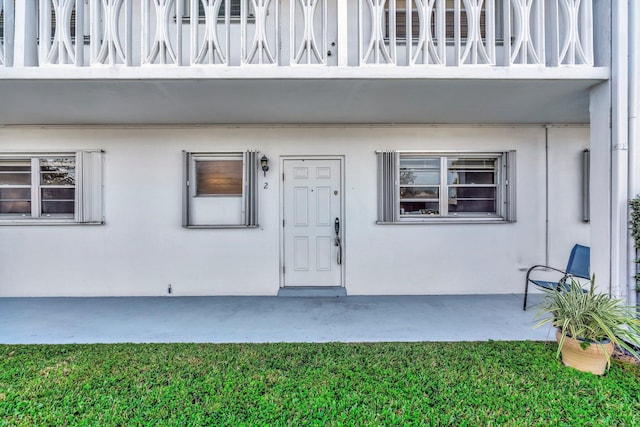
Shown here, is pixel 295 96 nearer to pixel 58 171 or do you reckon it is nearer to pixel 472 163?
pixel 472 163

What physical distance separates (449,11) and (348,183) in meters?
2.77

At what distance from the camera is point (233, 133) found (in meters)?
4.61

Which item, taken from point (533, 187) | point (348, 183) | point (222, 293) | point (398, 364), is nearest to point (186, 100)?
point (348, 183)

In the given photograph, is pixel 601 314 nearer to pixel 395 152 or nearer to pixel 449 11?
pixel 395 152

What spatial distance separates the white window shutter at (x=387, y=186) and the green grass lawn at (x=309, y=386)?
2012mm

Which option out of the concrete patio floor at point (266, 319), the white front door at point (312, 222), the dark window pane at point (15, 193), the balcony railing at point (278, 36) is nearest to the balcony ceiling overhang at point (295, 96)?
the balcony railing at point (278, 36)

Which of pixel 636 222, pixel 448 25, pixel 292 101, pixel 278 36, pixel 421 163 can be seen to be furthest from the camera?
pixel 421 163

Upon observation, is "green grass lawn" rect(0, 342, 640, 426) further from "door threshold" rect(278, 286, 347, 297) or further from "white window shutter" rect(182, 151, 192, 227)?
"white window shutter" rect(182, 151, 192, 227)

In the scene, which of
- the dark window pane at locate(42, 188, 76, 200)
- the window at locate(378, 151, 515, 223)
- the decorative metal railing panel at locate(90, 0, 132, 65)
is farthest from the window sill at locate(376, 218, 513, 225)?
the dark window pane at locate(42, 188, 76, 200)

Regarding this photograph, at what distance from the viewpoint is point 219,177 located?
15.5 ft

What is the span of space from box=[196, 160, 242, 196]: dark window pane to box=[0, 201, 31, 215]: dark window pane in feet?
8.44

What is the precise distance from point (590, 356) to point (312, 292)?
3125 millimetres

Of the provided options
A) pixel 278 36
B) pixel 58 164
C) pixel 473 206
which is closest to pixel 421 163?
pixel 473 206

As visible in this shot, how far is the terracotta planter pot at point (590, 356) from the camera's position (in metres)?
2.48
